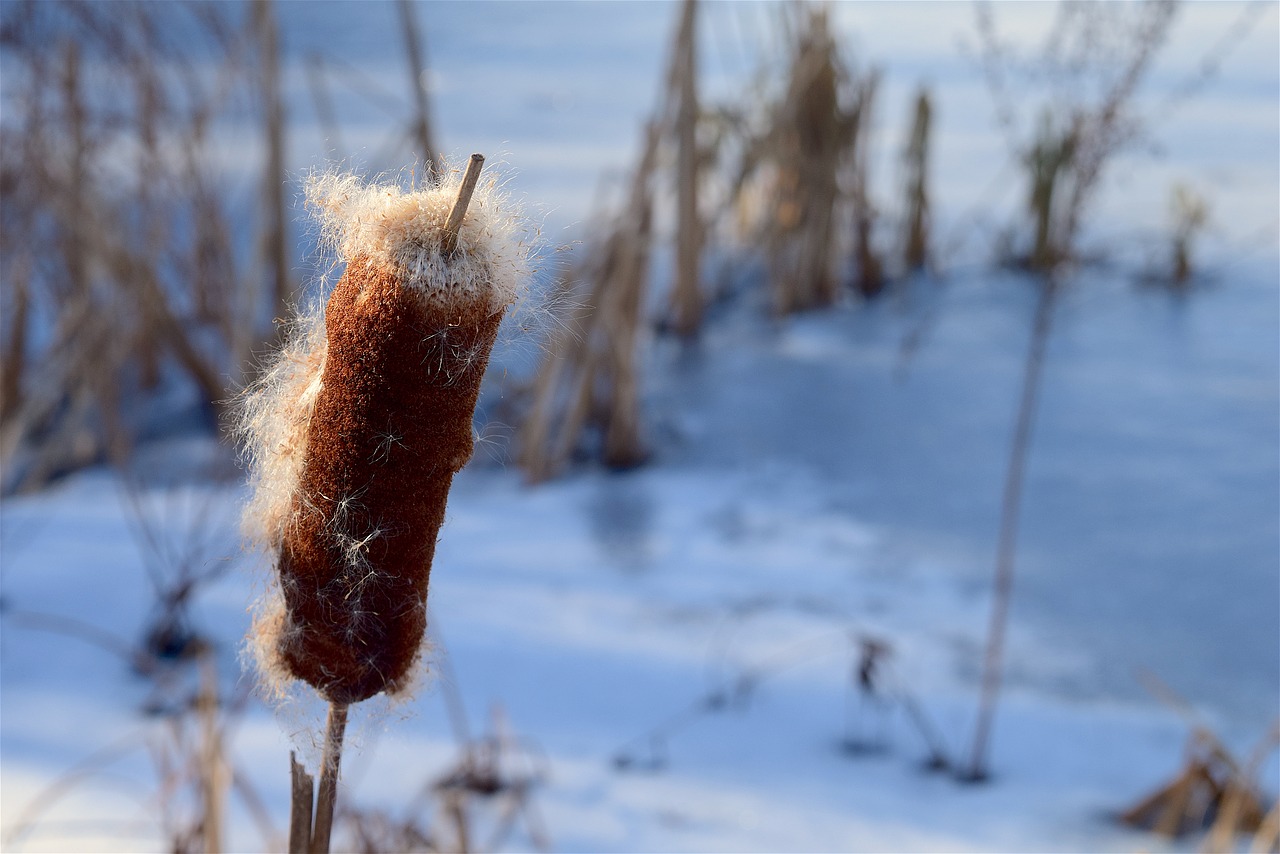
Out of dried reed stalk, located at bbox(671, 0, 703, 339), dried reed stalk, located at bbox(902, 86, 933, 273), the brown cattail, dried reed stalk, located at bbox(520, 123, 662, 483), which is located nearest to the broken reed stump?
the brown cattail

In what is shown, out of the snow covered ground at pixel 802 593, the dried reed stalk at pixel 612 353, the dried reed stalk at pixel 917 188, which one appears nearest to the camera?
the snow covered ground at pixel 802 593

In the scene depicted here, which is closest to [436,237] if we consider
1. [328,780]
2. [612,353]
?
[328,780]

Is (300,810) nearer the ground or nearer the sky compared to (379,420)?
nearer the ground

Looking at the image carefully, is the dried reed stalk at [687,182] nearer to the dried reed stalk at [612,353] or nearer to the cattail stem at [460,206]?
the dried reed stalk at [612,353]

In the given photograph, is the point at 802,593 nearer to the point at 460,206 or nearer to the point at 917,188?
the point at 460,206

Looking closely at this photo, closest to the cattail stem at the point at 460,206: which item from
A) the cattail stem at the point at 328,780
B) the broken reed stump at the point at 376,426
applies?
the broken reed stump at the point at 376,426

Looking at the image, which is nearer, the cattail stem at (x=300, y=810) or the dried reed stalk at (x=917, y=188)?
the cattail stem at (x=300, y=810)

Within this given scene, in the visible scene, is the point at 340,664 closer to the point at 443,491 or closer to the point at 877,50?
the point at 443,491
